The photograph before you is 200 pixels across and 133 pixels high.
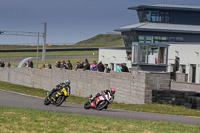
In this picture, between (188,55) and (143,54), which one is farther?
(188,55)

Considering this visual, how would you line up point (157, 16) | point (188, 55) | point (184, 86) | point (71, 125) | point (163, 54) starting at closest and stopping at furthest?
point (71, 125) → point (184, 86) → point (163, 54) → point (188, 55) → point (157, 16)

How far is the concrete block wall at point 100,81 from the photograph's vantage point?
24.6 m

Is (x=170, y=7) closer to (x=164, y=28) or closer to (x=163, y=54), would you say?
(x=164, y=28)

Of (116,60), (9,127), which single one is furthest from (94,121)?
(116,60)

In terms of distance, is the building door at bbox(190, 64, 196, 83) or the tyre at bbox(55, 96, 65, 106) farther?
the building door at bbox(190, 64, 196, 83)

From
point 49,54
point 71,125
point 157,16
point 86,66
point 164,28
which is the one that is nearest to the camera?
point 71,125

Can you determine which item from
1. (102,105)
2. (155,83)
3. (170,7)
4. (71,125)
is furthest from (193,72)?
(71,125)

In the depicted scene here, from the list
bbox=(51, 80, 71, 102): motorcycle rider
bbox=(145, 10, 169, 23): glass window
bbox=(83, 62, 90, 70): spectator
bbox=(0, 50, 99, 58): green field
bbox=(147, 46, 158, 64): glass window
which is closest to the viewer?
bbox=(51, 80, 71, 102): motorcycle rider

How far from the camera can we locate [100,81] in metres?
31.1

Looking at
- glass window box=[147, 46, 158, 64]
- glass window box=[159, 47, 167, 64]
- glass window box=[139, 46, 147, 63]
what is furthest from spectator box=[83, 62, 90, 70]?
glass window box=[159, 47, 167, 64]

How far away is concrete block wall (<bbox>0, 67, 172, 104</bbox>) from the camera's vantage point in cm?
2456

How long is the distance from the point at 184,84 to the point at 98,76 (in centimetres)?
836

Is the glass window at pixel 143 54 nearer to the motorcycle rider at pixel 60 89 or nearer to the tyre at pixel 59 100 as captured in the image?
the motorcycle rider at pixel 60 89

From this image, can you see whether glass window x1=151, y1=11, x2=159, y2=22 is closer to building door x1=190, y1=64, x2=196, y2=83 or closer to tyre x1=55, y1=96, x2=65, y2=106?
building door x1=190, y1=64, x2=196, y2=83
